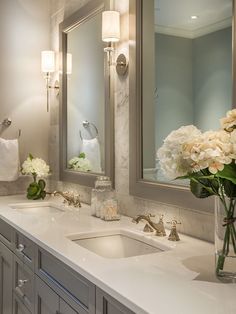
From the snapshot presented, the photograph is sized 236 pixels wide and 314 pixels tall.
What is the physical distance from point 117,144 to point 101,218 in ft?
1.43

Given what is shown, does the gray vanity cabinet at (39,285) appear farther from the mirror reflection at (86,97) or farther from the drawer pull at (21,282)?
the mirror reflection at (86,97)

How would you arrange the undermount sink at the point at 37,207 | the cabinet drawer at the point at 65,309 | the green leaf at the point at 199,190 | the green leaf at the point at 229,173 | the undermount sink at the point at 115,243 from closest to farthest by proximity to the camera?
the green leaf at the point at 229,173
the green leaf at the point at 199,190
the cabinet drawer at the point at 65,309
the undermount sink at the point at 115,243
the undermount sink at the point at 37,207

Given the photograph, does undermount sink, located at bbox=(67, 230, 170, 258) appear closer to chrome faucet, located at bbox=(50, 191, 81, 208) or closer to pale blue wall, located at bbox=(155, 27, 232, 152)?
pale blue wall, located at bbox=(155, 27, 232, 152)

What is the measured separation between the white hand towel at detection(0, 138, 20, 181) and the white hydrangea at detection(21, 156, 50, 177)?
0.24ft

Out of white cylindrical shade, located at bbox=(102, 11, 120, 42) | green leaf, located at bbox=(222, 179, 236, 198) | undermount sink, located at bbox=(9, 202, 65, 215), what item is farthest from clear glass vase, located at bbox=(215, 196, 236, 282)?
undermount sink, located at bbox=(9, 202, 65, 215)

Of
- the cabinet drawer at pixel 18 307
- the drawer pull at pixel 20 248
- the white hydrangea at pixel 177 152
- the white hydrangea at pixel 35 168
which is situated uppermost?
Answer: the white hydrangea at pixel 177 152

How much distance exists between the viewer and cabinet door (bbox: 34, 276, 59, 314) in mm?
1431

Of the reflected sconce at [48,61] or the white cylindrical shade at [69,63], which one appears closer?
the white cylindrical shade at [69,63]

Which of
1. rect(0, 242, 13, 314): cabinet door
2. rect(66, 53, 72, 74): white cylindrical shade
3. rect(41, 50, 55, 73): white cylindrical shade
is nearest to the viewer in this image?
rect(0, 242, 13, 314): cabinet door

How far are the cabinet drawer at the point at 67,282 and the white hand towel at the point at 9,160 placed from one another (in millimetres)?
1297

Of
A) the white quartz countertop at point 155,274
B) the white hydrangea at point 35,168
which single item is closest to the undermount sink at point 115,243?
the white quartz countertop at point 155,274

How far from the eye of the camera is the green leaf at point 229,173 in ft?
3.27

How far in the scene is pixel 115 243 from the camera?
5.61ft

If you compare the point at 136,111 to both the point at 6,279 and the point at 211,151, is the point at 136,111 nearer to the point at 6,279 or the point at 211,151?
the point at 211,151
